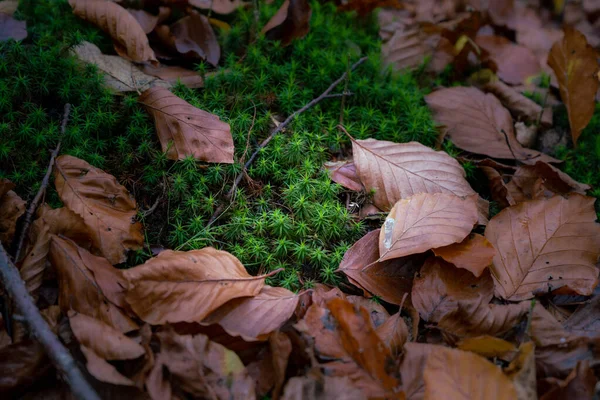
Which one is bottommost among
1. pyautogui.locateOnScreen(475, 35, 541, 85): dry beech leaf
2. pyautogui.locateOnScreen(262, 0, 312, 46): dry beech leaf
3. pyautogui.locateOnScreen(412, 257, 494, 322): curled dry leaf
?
Result: pyautogui.locateOnScreen(412, 257, 494, 322): curled dry leaf

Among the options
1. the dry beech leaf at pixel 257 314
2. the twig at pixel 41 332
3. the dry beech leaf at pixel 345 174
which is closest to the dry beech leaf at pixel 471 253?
the dry beech leaf at pixel 345 174

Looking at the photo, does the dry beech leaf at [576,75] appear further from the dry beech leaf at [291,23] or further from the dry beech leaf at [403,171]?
the dry beech leaf at [291,23]

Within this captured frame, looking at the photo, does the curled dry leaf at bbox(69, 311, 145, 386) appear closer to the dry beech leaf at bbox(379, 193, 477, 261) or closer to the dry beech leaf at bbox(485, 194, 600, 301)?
the dry beech leaf at bbox(379, 193, 477, 261)

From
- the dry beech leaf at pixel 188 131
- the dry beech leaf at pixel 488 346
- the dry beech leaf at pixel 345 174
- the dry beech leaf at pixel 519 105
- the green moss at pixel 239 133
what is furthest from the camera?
the dry beech leaf at pixel 519 105

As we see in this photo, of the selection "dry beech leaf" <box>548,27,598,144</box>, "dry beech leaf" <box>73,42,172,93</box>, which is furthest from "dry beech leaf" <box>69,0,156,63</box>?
"dry beech leaf" <box>548,27,598,144</box>

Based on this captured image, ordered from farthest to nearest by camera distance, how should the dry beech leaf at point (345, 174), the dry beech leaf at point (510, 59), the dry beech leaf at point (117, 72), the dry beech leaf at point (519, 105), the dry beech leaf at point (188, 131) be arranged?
the dry beech leaf at point (510, 59)
the dry beech leaf at point (519, 105)
the dry beech leaf at point (117, 72)
the dry beech leaf at point (345, 174)
the dry beech leaf at point (188, 131)

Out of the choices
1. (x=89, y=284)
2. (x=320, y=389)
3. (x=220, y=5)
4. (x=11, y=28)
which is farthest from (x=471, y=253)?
(x=11, y=28)
